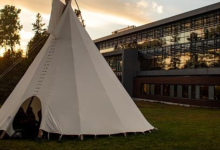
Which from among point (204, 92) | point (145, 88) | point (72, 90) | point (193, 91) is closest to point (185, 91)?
point (193, 91)

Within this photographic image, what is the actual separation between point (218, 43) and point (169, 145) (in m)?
26.1

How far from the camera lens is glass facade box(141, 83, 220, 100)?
32562 millimetres

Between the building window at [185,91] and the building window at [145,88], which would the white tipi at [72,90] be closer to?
the building window at [185,91]

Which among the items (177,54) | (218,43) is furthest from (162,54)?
(218,43)

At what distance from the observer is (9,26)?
51.4 meters

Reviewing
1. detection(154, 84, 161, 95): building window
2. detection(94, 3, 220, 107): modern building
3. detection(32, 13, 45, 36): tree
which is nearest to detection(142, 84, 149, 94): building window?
detection(94, 3, 220, 107): modern building

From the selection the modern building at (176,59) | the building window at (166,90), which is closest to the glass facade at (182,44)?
the modern building at (176,59)

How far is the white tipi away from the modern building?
23257 mm

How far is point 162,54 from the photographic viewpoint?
142ft

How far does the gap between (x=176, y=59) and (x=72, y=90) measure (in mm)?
30646

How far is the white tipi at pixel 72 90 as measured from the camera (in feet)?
34.7

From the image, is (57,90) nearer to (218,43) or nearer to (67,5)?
(67,5)

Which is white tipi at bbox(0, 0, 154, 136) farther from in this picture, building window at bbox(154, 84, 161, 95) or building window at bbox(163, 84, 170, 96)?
building window at bbox(154, 84, 161, 95)

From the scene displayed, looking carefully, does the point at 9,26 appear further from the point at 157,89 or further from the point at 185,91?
the point at 185,91
